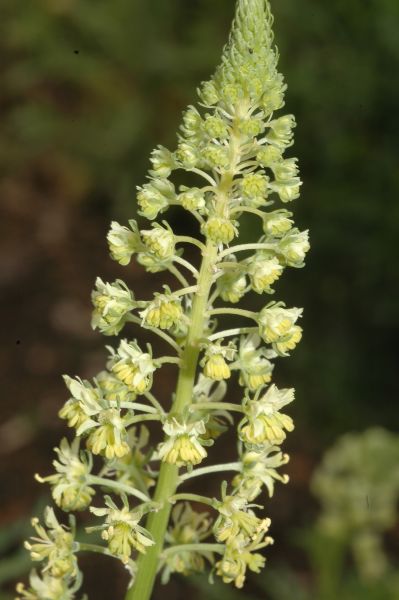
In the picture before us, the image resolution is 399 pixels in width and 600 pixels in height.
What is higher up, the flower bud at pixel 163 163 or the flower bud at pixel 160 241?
the flower bud at pixel 163 163

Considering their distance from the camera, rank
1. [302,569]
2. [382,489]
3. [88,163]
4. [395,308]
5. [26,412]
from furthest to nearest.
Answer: [88,163], [26,412], [395,308], [302,569], [382,489]

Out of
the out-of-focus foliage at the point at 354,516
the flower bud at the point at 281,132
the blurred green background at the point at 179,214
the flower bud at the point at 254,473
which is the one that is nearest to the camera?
the flower bud at the point at 281,132

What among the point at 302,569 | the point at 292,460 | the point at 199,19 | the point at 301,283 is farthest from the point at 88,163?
the point at 302,569

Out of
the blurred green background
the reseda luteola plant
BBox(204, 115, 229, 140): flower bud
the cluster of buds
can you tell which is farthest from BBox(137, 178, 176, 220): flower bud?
the blurred green background

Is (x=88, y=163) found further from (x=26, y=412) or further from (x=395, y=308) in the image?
(x=395, y=308)

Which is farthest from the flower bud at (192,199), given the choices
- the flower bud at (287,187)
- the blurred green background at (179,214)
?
the blurred green background at (179,214)

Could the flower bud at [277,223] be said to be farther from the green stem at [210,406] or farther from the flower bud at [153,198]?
the green stem at [210,406]

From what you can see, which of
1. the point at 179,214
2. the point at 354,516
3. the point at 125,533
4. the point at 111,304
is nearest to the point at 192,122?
the point at 111,304

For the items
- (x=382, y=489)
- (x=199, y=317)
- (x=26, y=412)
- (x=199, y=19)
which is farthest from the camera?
(x=199, y=19)

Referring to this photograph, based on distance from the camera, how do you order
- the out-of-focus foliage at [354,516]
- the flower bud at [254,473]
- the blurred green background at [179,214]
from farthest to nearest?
the blurred green background at [179,214]
the out-of-focus foliage at [354,516]
the flower bud at [254,473]
